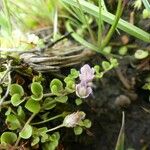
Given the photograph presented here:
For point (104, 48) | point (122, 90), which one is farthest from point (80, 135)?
point (104, 48)

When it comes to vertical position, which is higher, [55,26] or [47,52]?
[55,26]

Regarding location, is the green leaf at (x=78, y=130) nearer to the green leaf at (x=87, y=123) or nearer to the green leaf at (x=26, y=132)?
the green leaf at (x=87, y=123)

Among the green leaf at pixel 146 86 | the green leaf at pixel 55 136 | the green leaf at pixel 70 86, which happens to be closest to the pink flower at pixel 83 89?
the green leaf at pixel 70 86

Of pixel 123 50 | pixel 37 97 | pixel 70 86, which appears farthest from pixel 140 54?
pixel 37 97

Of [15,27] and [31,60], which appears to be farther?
[15,27]

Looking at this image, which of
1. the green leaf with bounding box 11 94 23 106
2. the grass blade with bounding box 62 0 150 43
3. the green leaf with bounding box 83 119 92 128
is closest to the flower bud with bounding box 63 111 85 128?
the green leaf with bounding box 83 119 92 128

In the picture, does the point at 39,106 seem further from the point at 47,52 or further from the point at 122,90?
the point at 122,90
